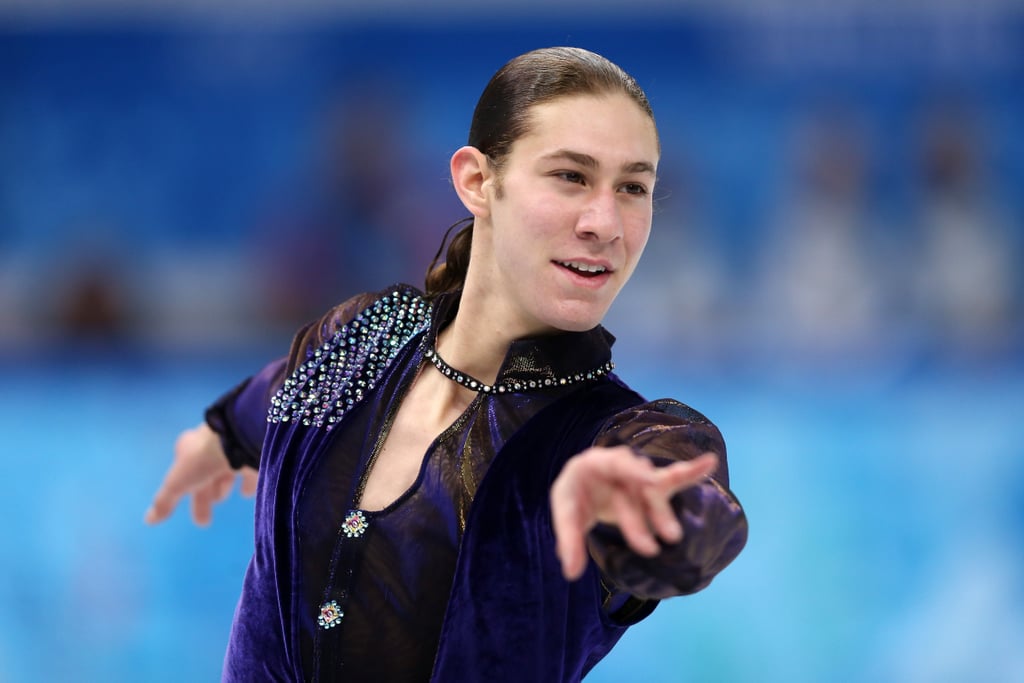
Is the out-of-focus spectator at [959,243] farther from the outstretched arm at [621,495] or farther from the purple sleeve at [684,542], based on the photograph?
the outstretched arm at [621,495]

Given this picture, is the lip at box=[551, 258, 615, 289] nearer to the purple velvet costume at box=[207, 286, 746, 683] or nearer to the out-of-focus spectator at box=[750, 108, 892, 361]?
the purple velvet costume at box=[207, 286, 746, 683]

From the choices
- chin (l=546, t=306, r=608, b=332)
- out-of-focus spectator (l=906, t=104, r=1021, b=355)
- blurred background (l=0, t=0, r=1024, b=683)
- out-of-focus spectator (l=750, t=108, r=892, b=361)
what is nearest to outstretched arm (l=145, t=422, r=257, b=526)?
chin (l=546, t=306, r=608, b=332)

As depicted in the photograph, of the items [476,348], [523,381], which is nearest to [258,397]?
[476,348]

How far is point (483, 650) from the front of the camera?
180 centimetres

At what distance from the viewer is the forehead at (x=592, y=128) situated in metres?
1.84

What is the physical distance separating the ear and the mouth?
0.66 feet

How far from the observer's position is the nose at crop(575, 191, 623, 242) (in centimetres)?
184

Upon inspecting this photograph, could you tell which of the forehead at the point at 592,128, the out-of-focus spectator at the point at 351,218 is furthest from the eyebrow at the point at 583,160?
the out-of-focus spectator at the point at 351,218

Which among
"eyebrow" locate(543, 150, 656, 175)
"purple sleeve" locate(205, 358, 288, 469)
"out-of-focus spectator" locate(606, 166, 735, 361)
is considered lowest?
"eyebrow" locate(543, 150, 656, 175)

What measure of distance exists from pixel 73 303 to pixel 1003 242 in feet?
23.2

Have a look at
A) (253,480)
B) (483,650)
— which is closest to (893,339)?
(253,480)

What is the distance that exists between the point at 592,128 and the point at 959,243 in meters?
8.57

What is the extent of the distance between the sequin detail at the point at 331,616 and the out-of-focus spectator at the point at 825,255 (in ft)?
24.5

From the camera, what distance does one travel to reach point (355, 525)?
1.93m
